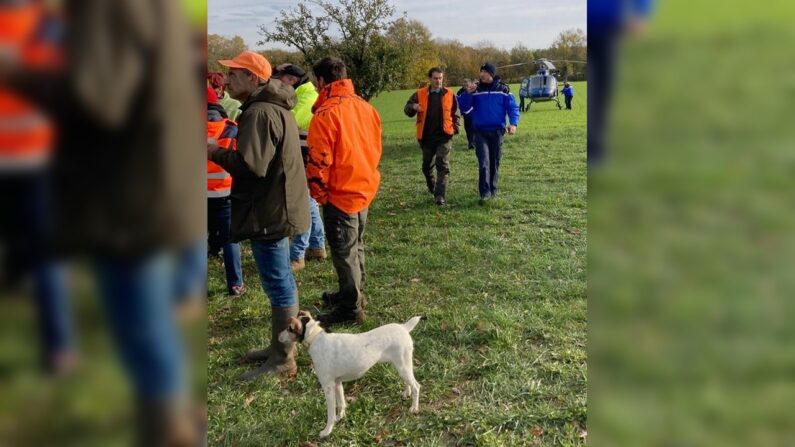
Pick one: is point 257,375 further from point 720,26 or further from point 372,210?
point 372,210

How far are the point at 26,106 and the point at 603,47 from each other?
67cm

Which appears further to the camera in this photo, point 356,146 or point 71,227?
point 356,146

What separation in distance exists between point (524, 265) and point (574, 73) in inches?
144

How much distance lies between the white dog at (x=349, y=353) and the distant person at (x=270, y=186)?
0.46m

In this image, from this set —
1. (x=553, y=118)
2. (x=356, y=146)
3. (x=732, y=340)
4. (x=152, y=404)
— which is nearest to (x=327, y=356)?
(x=356, y=146)

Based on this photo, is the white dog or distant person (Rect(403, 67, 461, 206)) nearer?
the white dog

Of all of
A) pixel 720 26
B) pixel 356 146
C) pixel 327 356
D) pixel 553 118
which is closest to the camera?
pixel 720 26

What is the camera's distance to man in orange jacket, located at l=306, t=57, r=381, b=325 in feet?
9.37

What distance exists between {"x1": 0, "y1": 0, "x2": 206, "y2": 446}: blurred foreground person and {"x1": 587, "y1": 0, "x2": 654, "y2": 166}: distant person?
0.51m

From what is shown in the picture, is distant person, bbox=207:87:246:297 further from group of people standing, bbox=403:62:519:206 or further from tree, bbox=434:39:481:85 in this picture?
tree, bbox=434:39:481:85

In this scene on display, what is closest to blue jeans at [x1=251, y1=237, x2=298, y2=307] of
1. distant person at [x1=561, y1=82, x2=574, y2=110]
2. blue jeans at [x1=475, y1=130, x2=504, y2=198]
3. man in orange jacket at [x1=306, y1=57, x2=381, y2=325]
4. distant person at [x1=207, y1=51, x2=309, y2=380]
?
distant person at [x1=207, y1=51, x2=309, y2=380]

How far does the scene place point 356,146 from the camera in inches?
117

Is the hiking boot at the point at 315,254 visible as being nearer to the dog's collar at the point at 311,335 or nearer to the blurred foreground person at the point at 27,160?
the dog's collar at the point at 311,335

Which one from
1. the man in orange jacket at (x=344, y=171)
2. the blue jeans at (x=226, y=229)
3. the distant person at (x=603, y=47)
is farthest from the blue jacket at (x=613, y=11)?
the blue jeans at (x=226, y=229)
